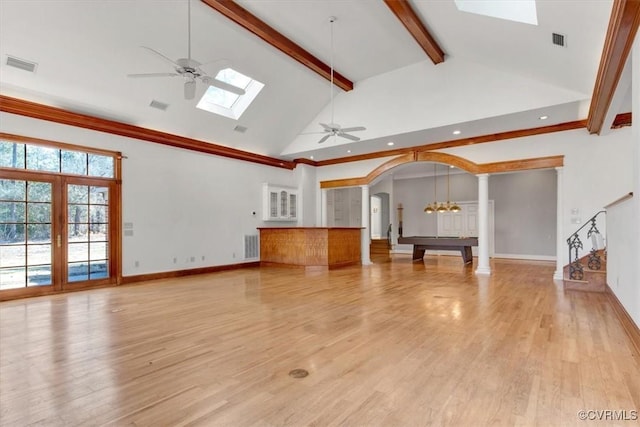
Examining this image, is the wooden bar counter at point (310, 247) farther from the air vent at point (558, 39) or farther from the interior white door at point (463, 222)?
the air vent at point (558, 39)

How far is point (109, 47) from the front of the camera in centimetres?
523

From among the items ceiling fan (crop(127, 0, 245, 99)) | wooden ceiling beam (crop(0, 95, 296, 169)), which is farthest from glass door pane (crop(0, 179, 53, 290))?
ceiling fan (crop(127, 0, 245, 99))

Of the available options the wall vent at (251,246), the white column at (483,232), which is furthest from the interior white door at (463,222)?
the wall vent at (251,246)

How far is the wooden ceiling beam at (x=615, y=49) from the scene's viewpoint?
9.42ft

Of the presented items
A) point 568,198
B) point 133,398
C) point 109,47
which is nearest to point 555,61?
point 568,198

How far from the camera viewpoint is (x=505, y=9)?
4.23m

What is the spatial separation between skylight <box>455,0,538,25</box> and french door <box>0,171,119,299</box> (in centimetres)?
682

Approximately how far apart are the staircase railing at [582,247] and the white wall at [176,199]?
7.33 metres

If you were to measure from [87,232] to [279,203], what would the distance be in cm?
493

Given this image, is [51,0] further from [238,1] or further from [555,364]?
[555,364]

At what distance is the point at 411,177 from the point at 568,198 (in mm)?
6928

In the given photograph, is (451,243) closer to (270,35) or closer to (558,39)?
(558,39)

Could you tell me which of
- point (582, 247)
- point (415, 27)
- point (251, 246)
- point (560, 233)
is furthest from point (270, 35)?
point (582, 247)

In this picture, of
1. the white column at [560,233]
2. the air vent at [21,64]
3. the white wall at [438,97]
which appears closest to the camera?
the air vent at [21,64]
